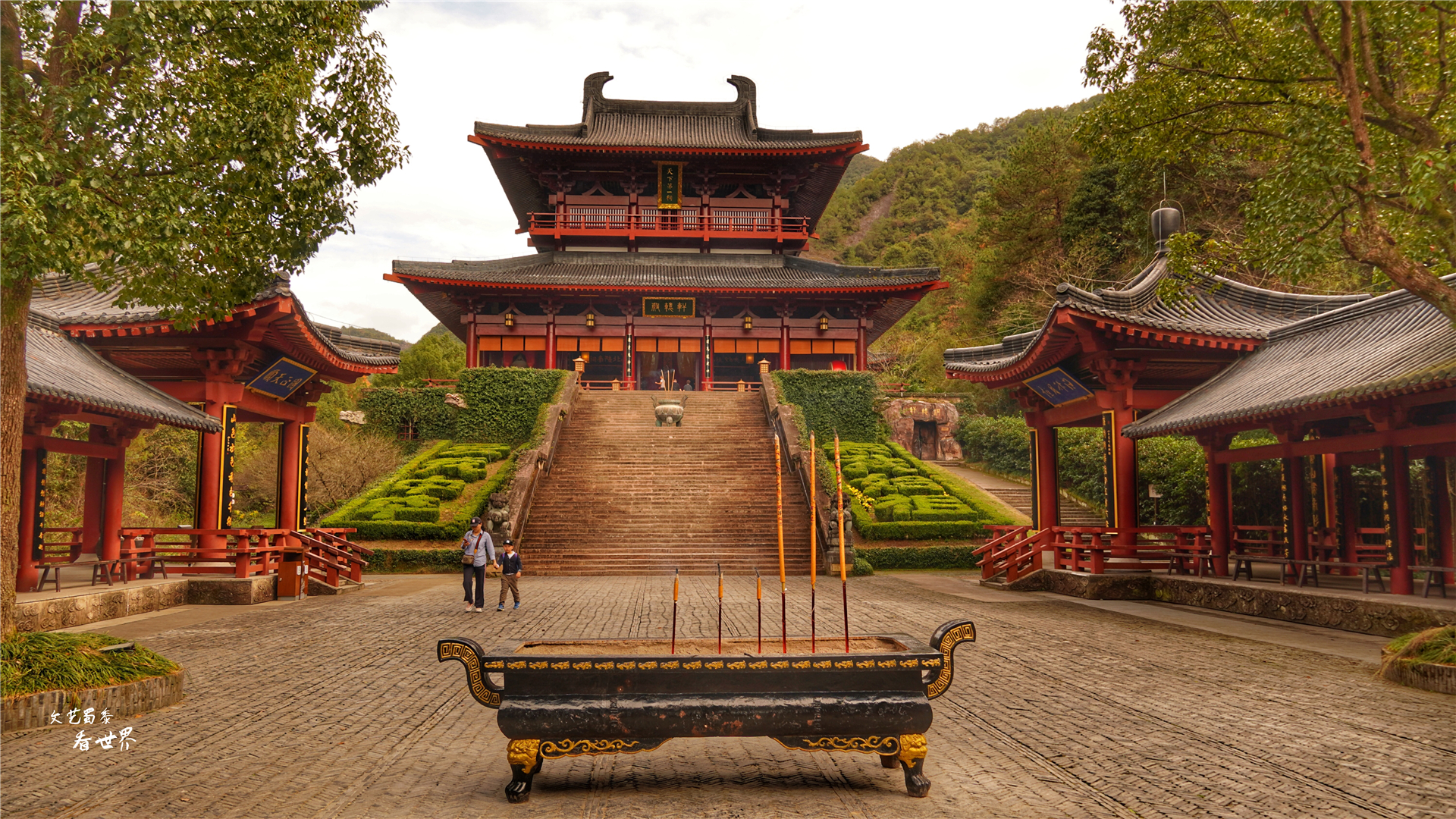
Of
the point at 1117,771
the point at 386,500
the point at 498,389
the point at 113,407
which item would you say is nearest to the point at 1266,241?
the point at 1117,771

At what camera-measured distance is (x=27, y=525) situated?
12.9 m

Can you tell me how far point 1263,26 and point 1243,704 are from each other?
25.5 feet

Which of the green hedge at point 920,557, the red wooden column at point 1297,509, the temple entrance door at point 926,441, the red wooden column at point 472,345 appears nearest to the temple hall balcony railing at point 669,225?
the red wooden column at point 472,345

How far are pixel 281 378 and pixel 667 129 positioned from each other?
2499cm

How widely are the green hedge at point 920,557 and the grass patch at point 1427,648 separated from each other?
37.1ft

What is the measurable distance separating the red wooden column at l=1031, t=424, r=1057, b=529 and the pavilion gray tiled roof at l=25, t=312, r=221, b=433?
659 inches

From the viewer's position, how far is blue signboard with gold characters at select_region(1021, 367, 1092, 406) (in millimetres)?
16719

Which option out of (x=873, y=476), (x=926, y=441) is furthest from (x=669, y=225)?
(x=873, y=476)

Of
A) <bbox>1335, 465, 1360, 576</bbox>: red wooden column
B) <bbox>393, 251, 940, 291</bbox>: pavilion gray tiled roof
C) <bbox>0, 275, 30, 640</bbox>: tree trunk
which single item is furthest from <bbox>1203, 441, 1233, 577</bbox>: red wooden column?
<bbox>393, 251, 940, 291</bbox>: pavilion gray tiled roof

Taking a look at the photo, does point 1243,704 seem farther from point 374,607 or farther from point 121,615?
point 121,615

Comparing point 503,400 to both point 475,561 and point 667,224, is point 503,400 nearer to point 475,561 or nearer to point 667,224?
→ point 667,224

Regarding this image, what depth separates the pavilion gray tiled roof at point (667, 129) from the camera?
34188 mm

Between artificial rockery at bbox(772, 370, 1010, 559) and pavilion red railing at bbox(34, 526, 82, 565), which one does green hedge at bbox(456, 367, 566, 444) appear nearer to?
artificial rockery at bbox(772, 370, 1010, 559)

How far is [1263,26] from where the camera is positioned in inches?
389
